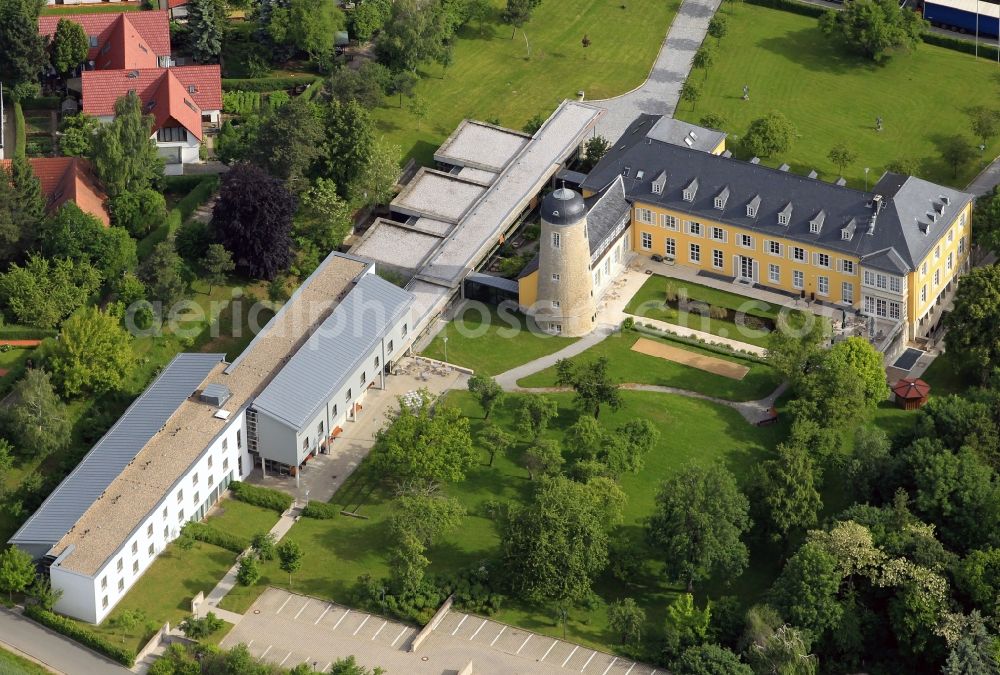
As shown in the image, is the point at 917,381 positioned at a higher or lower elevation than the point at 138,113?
lower

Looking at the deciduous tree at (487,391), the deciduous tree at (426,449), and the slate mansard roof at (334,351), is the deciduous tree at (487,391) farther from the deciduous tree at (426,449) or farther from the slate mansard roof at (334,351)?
the slate mansard roof at (334,351)

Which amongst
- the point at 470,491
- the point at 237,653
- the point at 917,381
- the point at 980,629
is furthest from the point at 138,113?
the point at 980,629

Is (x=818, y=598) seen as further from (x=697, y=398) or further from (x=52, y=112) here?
(x=52, y=112)

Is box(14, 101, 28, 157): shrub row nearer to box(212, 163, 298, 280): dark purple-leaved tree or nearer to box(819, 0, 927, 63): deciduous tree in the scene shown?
box(212, 163, 298, 280): dark purple-leaved tree

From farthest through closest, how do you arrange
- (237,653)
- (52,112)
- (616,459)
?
(52,112) < (616,459) < (237,653)

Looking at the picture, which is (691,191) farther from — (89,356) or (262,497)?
(89,356)

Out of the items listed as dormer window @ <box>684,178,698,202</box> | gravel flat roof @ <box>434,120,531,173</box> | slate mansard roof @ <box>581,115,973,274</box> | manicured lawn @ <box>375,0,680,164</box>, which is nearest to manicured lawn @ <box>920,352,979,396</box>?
slate mansard roof @ <box>581,115,973,274</box>

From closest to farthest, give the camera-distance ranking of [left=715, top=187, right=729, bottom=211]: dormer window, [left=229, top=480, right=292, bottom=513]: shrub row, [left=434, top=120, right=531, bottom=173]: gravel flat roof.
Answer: [left=229, top=480, right=292, bottom=513]: shrub row
[left=715, top=187, right=729, bottom=211]: dormer window
[left=434, top=120, right=531, bottom=173]: gravel flat roof
